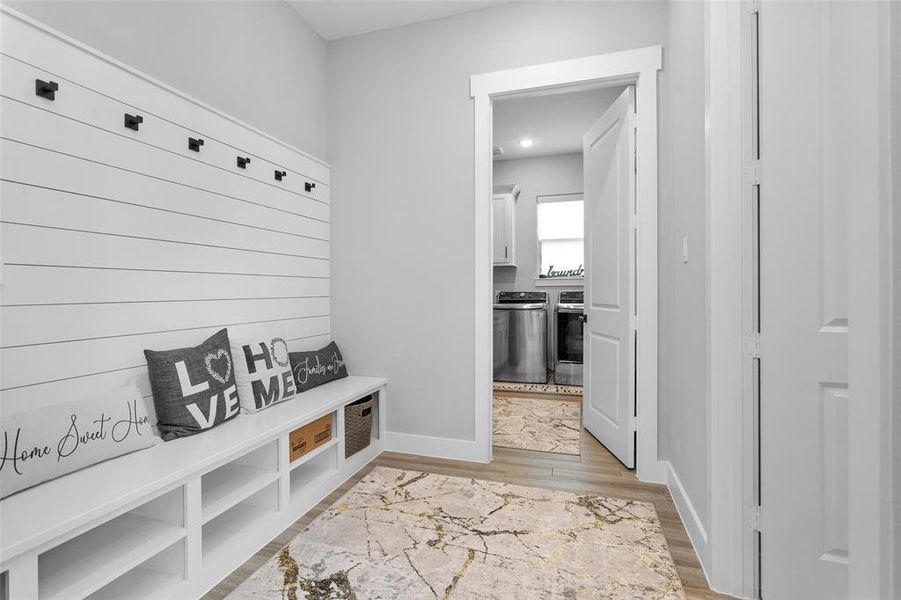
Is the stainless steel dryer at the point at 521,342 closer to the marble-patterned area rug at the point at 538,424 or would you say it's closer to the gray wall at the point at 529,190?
the gray wall at the point at 529,190

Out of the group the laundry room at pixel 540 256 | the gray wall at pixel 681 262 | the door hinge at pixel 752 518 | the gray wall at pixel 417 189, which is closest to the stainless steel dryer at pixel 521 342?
the laundry room at pixel 540 256

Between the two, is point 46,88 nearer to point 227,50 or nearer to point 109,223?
point 109,223

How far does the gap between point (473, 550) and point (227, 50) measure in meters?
2.64

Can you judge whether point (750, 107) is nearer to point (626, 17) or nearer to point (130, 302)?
point (626, 17)

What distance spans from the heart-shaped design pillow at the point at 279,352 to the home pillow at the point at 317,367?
12 cm

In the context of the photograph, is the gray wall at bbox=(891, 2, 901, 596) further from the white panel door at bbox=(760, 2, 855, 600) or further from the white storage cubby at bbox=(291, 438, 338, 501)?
the white storage cubby at bbox=(291, 438, 338, 501)

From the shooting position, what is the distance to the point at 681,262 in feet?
6.82

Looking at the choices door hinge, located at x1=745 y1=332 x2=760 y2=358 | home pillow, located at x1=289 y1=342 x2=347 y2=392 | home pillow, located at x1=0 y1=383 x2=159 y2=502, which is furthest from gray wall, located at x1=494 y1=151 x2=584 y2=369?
home pillow, located at x1=0 y1=383 x2=159 y2=502

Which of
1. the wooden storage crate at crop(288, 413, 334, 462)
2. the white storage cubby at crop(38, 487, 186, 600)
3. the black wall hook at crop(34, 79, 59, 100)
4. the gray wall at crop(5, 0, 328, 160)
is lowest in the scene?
the white storage cubby at crop(38, 487, 186, 600)

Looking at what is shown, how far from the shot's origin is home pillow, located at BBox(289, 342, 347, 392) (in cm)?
258

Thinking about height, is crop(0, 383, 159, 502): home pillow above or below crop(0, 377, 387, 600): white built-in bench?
above

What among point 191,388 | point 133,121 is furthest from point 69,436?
point 133,121

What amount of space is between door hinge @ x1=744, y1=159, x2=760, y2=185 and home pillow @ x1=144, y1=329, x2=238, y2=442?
2218 mm

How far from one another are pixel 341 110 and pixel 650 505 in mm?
3024
